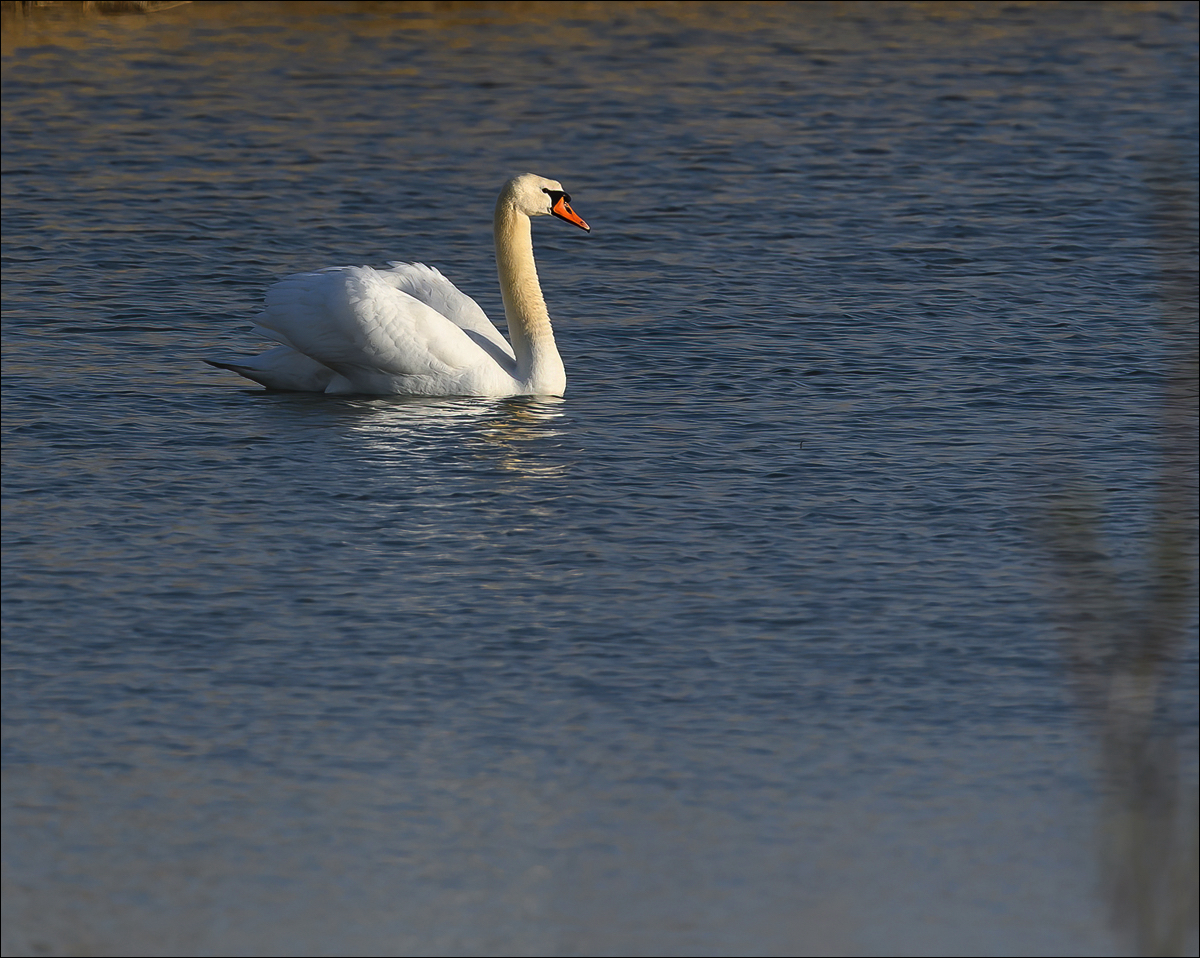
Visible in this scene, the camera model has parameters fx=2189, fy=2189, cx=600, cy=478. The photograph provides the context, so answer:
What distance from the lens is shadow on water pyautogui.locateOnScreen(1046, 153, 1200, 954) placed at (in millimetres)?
3951

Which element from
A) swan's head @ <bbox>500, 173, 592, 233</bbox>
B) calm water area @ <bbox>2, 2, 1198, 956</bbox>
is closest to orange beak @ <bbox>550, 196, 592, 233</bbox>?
swan's head @ <bbox>500, 173, 592, 233</bbox>

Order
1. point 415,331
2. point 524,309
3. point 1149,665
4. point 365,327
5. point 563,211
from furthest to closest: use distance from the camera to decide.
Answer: point 563,211 < point 524,309 < point 415,331 < point 365,327 < point 1149,665

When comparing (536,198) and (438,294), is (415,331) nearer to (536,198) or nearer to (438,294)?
(438,294)

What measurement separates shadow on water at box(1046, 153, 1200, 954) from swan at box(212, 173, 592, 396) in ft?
11.4

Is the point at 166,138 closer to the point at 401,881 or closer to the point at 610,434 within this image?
the point at 610,434

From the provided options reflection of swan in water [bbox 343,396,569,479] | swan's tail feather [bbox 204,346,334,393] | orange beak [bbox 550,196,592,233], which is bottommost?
reflection of swan in water [bbox 343,396,569,479]

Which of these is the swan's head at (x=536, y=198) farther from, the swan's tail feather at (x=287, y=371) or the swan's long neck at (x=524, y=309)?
the swan's tail feather at (x=287, y=371)

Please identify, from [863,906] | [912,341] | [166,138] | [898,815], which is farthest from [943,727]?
[166,138]

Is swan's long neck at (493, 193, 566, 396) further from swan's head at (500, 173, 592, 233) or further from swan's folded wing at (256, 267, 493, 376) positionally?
swan's folded wing at (256, 267, 493, 376)

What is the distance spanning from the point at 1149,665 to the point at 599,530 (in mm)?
5953

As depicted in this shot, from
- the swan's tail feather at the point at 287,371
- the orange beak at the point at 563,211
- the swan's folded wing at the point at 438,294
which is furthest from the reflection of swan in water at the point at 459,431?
the orange beak at the point at 563,211

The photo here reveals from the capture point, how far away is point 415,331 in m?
11.9

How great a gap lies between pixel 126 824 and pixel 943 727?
8.87 feet

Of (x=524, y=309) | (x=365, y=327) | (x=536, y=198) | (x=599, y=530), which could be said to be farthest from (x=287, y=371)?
(x=599, y=530)
